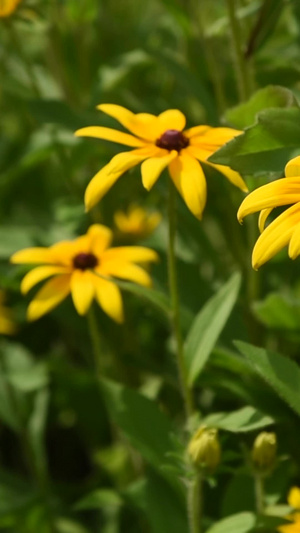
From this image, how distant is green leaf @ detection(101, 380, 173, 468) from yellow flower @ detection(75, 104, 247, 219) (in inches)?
10.5

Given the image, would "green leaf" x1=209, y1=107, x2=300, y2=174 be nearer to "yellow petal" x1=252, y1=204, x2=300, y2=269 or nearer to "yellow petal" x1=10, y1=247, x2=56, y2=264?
"yellow petal" x1=252, y1=204, x2=300, y2=269

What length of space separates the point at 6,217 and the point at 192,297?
0.60 meters

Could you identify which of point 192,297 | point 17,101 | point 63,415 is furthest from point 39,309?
point 17,101

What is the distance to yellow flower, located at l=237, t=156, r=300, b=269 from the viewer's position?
664 millimetres

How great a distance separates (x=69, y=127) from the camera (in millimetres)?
1223

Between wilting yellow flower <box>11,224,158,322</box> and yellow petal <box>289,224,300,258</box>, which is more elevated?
yellow petal <box>289,224,300,258</box>

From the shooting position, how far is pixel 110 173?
81 centimetres

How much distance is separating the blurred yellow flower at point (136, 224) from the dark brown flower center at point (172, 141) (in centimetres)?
53

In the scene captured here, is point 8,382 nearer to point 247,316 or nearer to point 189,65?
point 247,316

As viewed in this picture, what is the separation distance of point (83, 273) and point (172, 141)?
23cm

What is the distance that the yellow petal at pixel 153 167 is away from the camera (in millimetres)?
782

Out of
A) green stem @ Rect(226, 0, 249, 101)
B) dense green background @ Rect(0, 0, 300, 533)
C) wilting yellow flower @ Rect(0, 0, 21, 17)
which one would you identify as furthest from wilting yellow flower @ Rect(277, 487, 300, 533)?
wilting yellow flower @ Rect(0, 0, 21, 17)

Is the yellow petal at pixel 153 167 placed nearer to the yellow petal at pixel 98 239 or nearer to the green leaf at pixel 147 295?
the green leaf at pixel 147 295

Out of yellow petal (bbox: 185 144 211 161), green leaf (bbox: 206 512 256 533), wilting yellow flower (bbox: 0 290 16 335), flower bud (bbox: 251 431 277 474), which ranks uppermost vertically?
yellow petal (bbox: 185 144 211 161)
